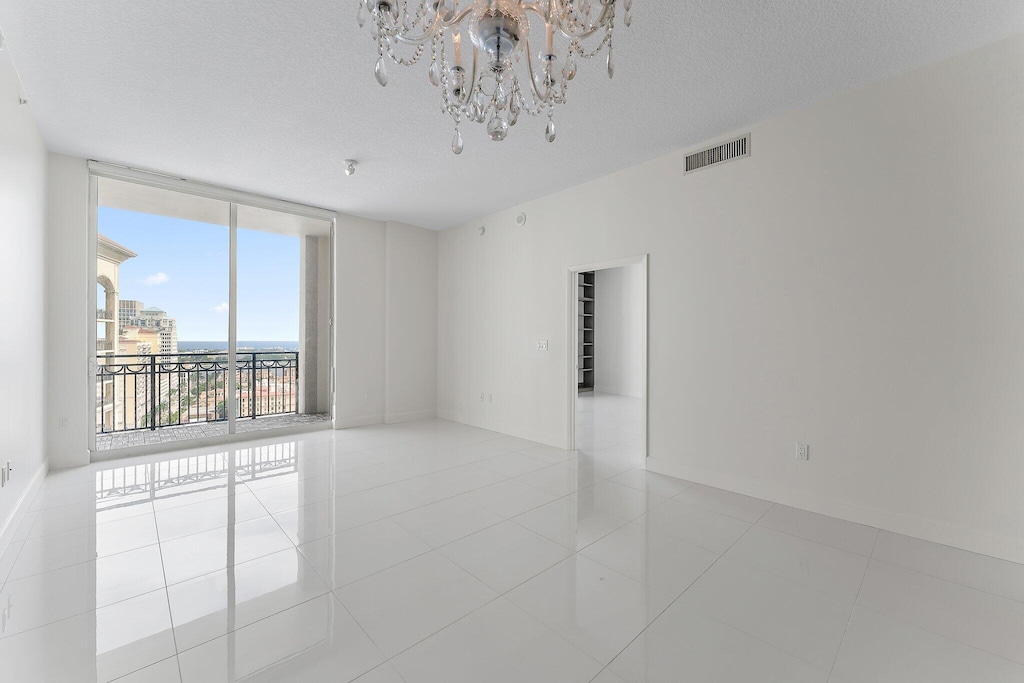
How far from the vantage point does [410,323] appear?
6.27m

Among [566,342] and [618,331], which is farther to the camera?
[618,331]

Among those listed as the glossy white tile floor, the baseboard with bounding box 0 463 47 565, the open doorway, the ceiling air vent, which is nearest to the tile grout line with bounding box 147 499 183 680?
the glossy white tile floor

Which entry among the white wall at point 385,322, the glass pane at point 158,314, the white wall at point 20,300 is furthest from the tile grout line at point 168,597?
the white wall at point 385,322

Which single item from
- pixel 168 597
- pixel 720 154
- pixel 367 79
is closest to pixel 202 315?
pixel 367 79

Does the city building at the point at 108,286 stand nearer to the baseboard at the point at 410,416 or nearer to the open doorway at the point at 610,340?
the baseboard at the point at 410,416

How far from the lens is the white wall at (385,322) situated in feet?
18.6

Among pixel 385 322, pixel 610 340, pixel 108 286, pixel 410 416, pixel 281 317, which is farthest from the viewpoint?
pixel 610 340

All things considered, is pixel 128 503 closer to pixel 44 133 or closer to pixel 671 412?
pixel 44 133

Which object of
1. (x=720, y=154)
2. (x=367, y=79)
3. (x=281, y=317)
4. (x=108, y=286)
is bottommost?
(x=281, y=317)

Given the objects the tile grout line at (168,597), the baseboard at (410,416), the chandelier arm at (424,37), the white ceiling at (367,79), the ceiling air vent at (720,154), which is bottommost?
the tile grout line at (168,597)

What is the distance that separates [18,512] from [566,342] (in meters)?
4.41

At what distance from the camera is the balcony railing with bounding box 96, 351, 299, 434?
514 centimetres

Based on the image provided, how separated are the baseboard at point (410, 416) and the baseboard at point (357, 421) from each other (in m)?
0.13

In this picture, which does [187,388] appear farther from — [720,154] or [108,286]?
[720,154]
